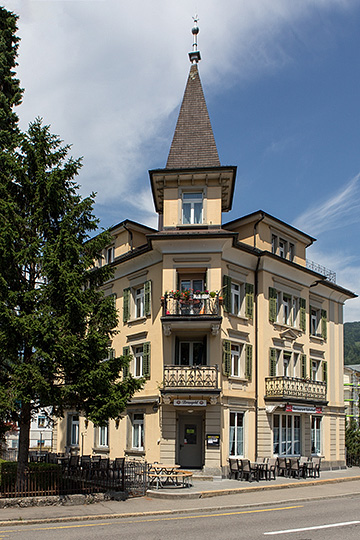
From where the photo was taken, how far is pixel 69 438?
112 ft

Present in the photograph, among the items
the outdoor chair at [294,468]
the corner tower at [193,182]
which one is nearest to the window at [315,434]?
the outdoor chair at [294,468]

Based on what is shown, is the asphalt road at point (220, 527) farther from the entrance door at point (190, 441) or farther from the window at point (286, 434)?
the window at point (286, 434)

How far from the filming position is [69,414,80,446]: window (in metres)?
33.6

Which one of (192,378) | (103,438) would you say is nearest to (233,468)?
(192,378)

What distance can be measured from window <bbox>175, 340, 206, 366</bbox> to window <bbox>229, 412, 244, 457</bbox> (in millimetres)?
2918

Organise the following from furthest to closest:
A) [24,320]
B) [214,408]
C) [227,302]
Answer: [227,302] → [214,408] → [24,320]

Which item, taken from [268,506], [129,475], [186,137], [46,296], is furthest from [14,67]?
[268,506]

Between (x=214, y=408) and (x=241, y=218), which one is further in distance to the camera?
(x=241, y=218)

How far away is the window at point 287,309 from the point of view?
28409 mm

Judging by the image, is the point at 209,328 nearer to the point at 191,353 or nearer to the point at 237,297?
the point at 191,353

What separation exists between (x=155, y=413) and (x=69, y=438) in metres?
11.1

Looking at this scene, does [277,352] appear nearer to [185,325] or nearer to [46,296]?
[185,325]

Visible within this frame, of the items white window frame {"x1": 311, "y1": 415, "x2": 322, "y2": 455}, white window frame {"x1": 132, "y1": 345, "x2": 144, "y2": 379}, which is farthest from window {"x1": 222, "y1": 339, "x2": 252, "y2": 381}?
white window frame {"x1": 311, "y1": 415, "x2": 322, "y2": 455}

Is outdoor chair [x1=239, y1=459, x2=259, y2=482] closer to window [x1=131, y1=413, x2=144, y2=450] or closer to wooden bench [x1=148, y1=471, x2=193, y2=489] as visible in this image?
wooden bench [x1=148, y1=471, x2=193, y2=489]
